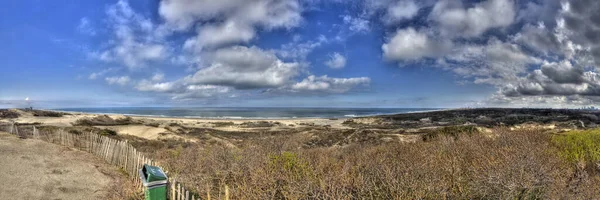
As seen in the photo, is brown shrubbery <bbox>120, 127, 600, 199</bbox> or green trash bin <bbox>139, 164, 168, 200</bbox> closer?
brown shrubbery <bbox>120, 127, 600, 199</bbox>

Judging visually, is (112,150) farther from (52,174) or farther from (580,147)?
(580,147)

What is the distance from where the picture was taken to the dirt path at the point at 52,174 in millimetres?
11180

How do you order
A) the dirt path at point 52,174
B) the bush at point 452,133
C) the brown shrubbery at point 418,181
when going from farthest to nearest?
the bush at point 452,133 → the dirt path at point 52,174 → the brown shrubbery at point 418,181

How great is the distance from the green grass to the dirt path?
50.4 ft

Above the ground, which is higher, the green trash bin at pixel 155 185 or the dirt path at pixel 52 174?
the green trash bin at pixel 155 185

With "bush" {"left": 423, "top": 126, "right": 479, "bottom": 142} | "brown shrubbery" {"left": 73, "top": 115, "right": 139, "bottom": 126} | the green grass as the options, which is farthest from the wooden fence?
"brown shrubbery" {"left": 73, "top": 115, "right": 139, "bottom": 126}

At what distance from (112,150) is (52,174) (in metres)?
2.68

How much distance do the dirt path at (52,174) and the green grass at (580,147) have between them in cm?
1537

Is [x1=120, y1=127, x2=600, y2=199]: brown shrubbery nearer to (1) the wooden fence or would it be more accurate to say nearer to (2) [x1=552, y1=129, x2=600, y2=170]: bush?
(1) the wooden fence

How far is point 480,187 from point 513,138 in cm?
611

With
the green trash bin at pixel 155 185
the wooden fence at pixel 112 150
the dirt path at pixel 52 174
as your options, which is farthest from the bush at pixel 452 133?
the dirt path at pixel 52 174

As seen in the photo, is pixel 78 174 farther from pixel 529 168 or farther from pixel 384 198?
pixel 529 168

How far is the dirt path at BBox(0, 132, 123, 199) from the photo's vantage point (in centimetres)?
1118

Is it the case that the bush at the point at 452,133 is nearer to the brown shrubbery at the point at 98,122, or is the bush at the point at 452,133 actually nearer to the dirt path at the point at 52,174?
the dirt path at the point at 52,174
